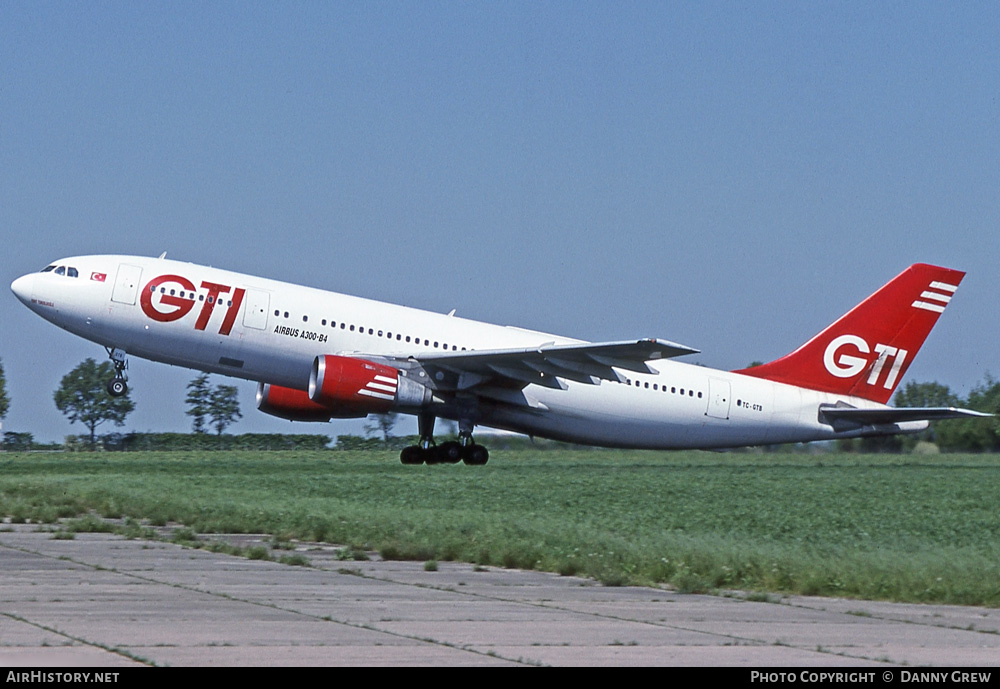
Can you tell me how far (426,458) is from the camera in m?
36.0

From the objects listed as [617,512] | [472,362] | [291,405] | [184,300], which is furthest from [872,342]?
[617,512]

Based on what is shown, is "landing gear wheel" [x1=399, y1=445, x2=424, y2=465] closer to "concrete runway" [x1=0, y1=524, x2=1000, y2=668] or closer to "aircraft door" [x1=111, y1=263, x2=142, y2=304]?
"aircraft door" [x1=111, y1=263, x2=142, y2=304]

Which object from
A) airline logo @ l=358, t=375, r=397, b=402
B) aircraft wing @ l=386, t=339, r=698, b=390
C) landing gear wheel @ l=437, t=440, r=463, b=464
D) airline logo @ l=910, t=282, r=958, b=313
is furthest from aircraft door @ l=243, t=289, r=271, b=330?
airline logo @ l=910, t=282, r=958, b=313

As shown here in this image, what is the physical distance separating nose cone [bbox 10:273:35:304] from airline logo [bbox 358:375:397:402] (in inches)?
310

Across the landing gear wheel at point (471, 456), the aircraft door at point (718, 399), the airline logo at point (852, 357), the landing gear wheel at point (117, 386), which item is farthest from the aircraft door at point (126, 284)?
the airline logo at point (852, 357)

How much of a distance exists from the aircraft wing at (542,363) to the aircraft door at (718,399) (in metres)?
3.52

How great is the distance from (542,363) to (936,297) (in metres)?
12.2

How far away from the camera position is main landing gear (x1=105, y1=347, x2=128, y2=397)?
108 ft

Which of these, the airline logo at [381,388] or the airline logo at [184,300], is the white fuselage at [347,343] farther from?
the airline logo at [381,388]

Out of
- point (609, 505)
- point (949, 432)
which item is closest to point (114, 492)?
point (609, 505)

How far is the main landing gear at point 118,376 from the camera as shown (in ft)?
108

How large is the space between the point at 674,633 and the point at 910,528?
11050mm
